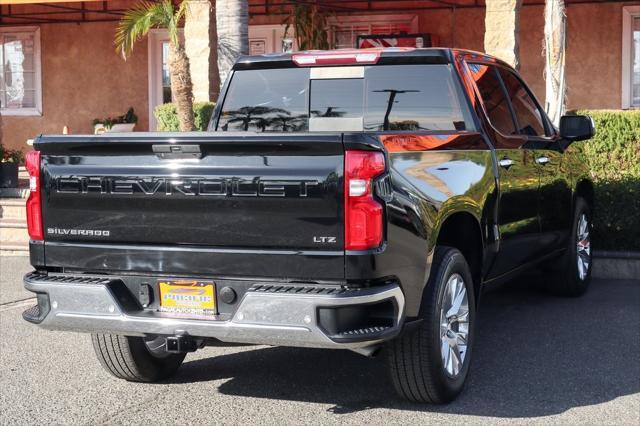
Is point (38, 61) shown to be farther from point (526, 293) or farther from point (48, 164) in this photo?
point (48, 164)

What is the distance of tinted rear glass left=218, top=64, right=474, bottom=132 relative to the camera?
5.87 metres

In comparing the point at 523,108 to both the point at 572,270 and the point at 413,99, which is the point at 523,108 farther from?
the point at 572,270

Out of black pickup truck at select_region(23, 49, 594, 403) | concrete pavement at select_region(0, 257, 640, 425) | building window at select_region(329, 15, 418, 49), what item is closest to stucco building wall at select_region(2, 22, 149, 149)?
building window at select_region(329, 15, 418, 49)

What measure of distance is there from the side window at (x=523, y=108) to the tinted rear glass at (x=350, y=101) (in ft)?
3.37

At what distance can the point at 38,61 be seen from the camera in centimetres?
1895

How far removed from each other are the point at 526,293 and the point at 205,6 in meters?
6.86

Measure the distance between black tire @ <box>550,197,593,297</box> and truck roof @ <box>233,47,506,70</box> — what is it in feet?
6.53

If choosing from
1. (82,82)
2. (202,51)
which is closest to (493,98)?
(202,51)

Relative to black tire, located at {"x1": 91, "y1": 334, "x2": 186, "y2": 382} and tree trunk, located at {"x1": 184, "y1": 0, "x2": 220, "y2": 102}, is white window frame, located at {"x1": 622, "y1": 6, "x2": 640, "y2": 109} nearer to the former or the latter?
tree trunk, located at {"x1": 184, "y1": 0, "x2": 220, "y2": 102}

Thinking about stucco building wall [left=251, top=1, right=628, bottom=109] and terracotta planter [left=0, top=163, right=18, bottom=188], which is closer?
terracotta planter [left=0, top=163, right=18, bottom=188]

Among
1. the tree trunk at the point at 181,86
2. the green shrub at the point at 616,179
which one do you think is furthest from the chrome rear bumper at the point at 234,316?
the tree trunk at the point at 181,86

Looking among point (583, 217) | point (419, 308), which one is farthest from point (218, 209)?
point (583, 217)


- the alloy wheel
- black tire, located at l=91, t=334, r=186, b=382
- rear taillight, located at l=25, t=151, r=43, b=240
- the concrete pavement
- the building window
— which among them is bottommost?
the concrete pavement

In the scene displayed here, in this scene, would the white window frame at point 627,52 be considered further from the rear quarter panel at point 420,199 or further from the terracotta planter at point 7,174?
the rear quarter panel at point 420,199
